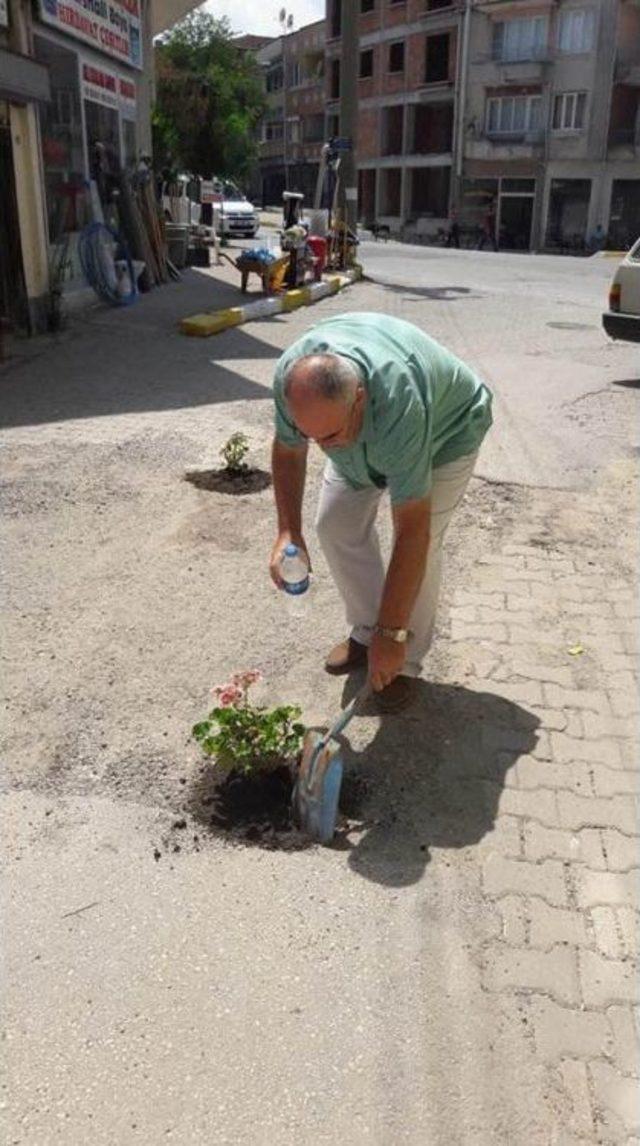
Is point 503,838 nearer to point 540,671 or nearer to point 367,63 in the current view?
point 540,671

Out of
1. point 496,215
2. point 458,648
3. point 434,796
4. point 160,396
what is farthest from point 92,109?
point 496,215

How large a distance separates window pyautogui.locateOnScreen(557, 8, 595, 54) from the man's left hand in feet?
148

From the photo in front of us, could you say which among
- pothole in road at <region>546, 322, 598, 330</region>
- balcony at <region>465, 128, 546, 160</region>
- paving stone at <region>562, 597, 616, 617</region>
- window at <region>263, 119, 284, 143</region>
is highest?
window at <region>263, 119, 284, 143</region>

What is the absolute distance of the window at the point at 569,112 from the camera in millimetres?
41375

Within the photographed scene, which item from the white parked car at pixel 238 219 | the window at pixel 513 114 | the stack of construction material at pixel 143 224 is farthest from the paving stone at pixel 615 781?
the window at pixel 513 114

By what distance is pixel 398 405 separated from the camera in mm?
2646

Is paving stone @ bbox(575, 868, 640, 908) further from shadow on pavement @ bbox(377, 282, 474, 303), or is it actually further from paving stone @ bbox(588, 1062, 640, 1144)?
shadow on pavement @ bbox(377, 282, 474, 303)

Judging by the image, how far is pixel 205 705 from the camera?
355cm

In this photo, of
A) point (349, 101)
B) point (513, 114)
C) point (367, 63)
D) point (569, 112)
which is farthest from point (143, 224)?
point (367, 63)

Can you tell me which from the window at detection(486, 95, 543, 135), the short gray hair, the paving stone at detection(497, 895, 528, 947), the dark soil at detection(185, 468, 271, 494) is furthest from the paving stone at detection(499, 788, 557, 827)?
the window at detection(486, 95, 543, 135)

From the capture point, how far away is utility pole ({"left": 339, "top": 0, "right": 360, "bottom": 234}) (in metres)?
19.2

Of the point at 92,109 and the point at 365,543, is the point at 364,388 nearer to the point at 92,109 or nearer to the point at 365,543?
the point at 365,543

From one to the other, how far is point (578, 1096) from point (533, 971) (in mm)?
357

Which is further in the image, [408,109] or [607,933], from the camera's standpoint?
[408,109]
